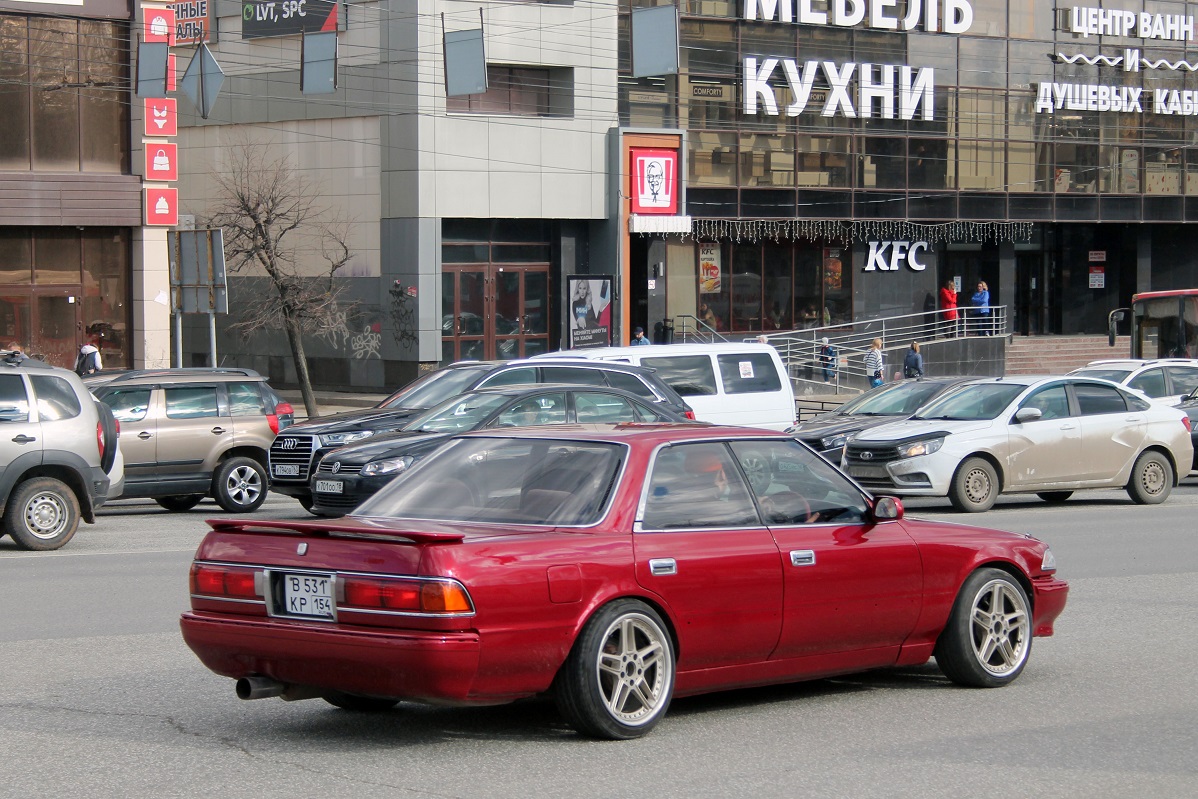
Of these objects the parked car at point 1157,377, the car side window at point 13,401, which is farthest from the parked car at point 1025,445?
the car side window at point 13,401

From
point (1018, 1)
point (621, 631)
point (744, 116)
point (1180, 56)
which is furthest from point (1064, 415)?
point (1180, 56)

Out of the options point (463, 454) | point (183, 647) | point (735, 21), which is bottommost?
point (183, 647)

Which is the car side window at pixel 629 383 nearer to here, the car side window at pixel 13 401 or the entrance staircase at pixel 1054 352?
the car side window at pixel 13 401

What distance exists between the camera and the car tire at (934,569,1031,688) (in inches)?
320

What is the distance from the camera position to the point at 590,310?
40531 millimetres

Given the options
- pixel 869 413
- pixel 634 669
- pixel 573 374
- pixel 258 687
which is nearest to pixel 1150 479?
pixel 869 413

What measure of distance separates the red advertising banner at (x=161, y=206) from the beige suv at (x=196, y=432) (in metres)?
15.2

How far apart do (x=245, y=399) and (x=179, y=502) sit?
172cm

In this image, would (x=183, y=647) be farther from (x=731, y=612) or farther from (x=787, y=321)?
(x=787, y=321)

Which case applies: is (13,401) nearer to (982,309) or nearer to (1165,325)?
(1165,325)

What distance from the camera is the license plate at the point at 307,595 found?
6539 millimetres

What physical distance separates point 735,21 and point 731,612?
38.2 meters

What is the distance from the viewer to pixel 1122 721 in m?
7.55

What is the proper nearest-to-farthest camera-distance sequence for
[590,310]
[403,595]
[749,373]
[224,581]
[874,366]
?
1. [403,595]
2. [224,581]
3. [749,373]
4. [874,366]
5. [590,310]
